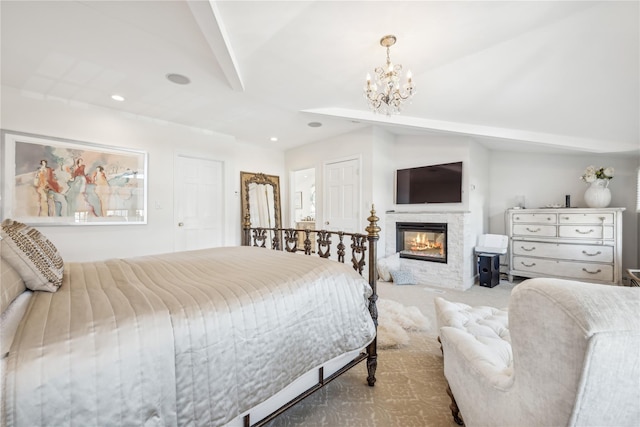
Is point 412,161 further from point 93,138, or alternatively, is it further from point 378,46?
point 93,138

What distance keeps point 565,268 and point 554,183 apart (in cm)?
148

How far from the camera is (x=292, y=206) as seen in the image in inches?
233

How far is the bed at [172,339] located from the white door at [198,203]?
9.22 feet

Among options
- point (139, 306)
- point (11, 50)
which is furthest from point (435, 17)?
point (11, 50)

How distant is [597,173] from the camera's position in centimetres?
375

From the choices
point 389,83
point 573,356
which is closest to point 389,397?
point 573,356

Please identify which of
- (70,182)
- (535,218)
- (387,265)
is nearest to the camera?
(70,182)

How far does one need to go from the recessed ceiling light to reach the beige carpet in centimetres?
326

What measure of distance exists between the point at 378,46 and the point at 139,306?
2.51 metres

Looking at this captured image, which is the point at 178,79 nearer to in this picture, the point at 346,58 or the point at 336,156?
the point at 346,58

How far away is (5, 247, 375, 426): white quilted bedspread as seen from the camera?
2.24 feet

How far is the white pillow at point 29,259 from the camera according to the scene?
3.36 ft

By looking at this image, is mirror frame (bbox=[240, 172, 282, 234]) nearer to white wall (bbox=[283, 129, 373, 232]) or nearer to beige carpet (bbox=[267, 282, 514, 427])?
white wall (bbox=[283, 129, 373, 232])

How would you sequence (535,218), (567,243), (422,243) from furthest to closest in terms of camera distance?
1. (422,243)
2. (535,218)
3. (567,243)
